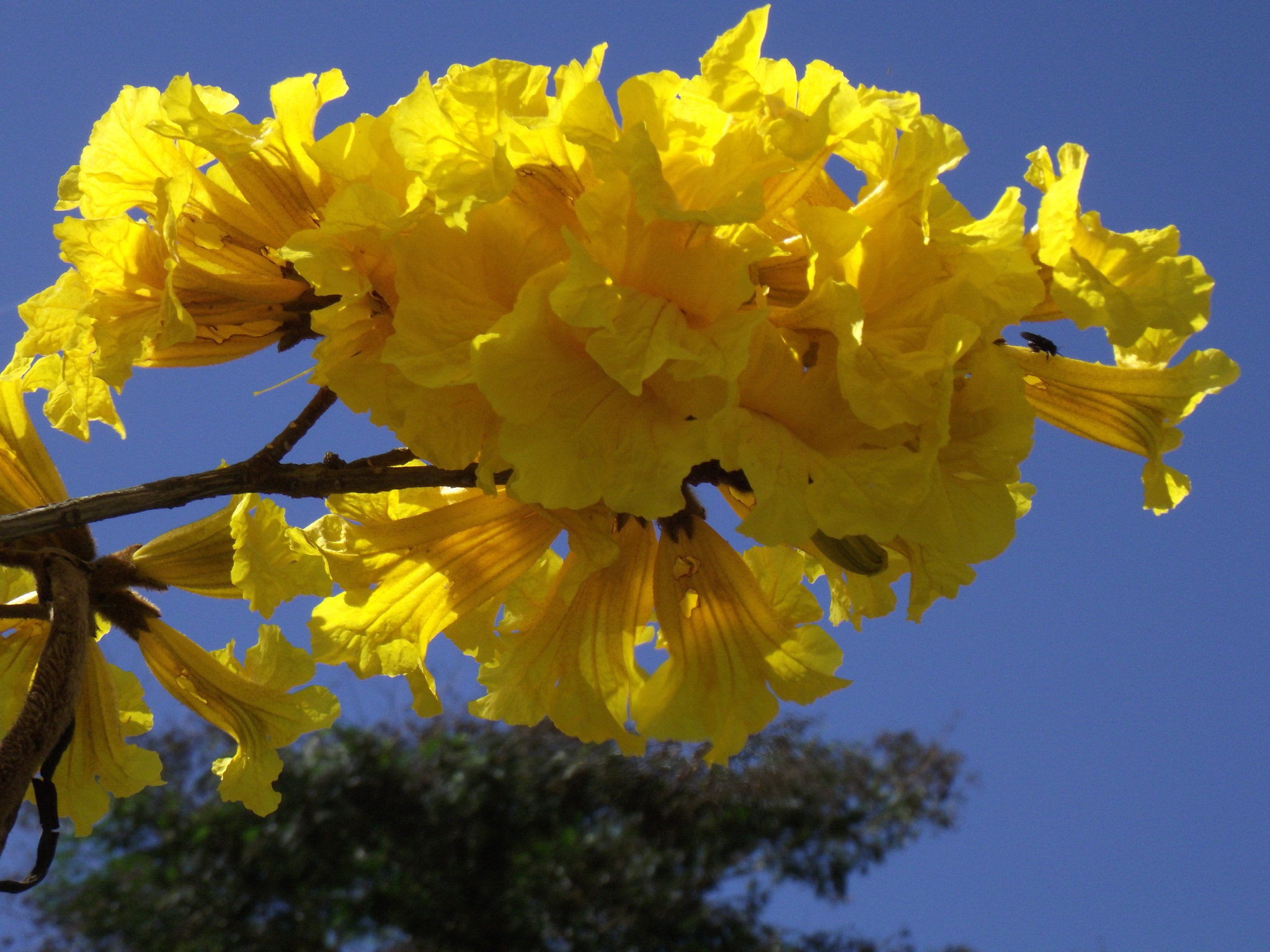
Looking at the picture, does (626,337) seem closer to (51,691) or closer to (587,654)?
(587,654)

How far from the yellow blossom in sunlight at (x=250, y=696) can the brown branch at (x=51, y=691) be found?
0.13 metres

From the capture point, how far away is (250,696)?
46.8 inches

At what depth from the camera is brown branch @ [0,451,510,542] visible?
0.93m

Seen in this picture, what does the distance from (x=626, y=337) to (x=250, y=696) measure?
0.68 m

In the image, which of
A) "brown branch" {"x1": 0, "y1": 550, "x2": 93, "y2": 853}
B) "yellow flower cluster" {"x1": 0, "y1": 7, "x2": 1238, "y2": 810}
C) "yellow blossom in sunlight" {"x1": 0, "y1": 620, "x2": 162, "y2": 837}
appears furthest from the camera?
"yellow blossom in sunlight" {"x1": 0, "y1": 620, "x2": 162, "y2": 837}

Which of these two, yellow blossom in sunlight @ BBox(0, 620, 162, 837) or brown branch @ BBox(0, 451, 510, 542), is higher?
brown branch @ BBox(0, 451, 510, 542)

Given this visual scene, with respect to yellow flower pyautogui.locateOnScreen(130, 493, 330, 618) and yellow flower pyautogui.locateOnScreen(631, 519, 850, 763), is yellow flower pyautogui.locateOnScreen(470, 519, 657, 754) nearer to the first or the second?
yellow flower pyautogui.locateOnScreen(631, 519, 850, 763)

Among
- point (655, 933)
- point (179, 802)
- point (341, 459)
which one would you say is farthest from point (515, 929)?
point (341, 459)

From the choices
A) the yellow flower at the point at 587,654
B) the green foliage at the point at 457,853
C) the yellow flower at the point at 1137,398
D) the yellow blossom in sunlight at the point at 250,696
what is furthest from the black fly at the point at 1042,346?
the green foliage at the point at 457,853

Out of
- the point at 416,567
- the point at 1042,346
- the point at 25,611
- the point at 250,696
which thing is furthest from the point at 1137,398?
the point at 25,611

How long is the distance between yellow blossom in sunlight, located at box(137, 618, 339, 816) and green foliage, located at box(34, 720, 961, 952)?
16.7 feet

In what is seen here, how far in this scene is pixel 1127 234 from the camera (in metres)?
0.86

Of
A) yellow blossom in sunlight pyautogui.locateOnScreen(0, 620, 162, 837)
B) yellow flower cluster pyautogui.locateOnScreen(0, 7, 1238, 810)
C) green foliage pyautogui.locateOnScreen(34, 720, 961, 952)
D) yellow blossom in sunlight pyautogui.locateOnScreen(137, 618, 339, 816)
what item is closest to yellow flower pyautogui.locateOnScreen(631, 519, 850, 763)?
yellow flower cluster pyautogui.locateOnScreen(0, 7, 1238, 810)

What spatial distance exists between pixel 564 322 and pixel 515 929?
5.99 meters
